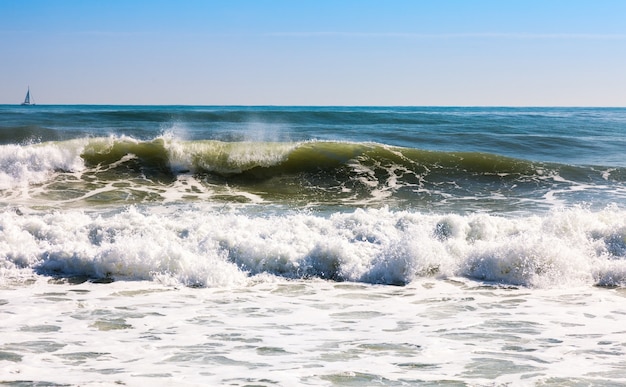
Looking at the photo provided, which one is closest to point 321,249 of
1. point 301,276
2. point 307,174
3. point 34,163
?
point 301,276

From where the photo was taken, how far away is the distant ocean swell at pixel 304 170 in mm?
17781

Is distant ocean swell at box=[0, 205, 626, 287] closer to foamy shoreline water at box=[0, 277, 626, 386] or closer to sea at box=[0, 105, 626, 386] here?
sea at box=[0, 105, 626, 386]

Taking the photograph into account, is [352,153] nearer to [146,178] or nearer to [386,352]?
Result: [146,178]

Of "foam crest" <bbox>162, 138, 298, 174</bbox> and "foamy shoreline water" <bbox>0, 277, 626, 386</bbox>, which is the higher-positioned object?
"foam crest" <bbox>162, 138, 298, 174</bbox>

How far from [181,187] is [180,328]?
1107cm

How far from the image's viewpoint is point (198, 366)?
19.3 ft

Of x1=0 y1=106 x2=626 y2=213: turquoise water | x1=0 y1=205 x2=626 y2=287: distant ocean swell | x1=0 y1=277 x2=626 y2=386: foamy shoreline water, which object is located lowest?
x1=0 y1=277 x2=626 y2=386: foamy shoreline water

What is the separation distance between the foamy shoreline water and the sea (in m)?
0.03

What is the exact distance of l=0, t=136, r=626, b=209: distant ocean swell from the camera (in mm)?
17781

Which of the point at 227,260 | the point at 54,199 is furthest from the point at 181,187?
the point at 227,260

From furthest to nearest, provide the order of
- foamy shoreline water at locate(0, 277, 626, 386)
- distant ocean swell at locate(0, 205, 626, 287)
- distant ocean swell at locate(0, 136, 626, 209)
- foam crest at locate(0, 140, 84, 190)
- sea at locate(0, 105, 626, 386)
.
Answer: distant ocean swell at locate(0, 136, 626, 209) < foam crest at locate(0, 140, 84, 190) < distant ocean swell at locate(0, 205, 626, 287) < sea at locate(0, 105, 626, 386) < foamy shoreline water at locate(0, 277, 626, 386)

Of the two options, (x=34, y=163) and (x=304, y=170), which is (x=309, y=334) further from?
(x=34, y=163)

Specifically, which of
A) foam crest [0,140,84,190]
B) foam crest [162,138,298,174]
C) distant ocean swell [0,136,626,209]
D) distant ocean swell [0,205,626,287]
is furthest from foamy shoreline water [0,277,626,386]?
foam crest [162,138,298,174]

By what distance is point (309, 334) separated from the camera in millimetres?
6938
